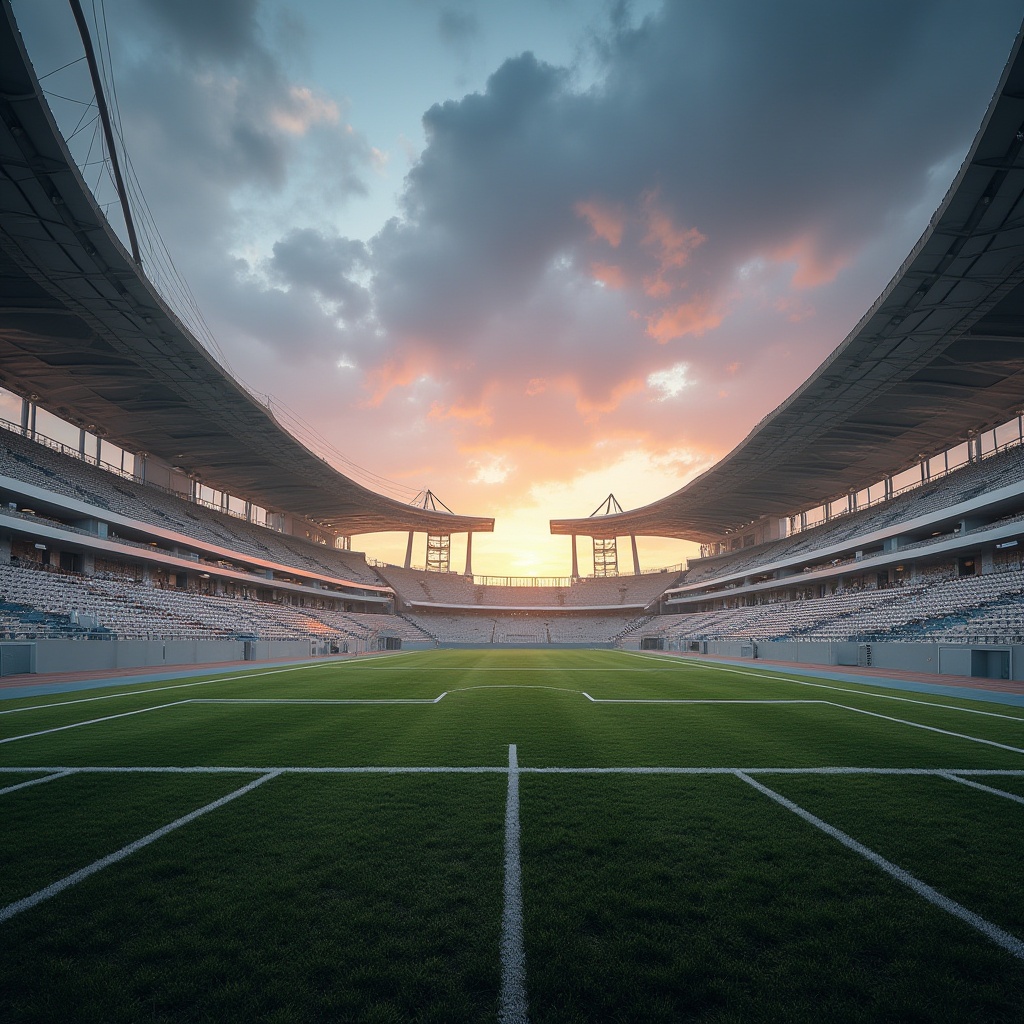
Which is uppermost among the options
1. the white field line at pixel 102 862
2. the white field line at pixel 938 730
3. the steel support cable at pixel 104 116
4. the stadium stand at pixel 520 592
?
the steel support cable at pixel 104 116

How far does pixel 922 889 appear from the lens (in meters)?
3.90

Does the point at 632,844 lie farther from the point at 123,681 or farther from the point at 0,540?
the point at 0,540

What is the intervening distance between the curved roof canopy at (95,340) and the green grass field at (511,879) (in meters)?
17.3

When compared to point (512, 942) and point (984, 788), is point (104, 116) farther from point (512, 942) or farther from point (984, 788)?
point (984, 788)

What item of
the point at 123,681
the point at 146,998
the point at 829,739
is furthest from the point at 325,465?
the point at 146,998

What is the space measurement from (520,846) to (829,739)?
6556mm

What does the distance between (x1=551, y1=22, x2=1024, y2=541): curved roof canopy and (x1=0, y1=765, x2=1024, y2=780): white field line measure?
16422mm

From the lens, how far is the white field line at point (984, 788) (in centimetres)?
586

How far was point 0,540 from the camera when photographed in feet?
98.0

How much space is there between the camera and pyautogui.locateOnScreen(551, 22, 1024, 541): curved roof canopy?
1736cm

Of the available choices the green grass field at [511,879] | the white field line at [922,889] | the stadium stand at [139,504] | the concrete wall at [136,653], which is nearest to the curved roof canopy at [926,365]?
the green grass field at [511,879]

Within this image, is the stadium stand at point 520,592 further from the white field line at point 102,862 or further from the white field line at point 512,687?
the white field line at point 102,862

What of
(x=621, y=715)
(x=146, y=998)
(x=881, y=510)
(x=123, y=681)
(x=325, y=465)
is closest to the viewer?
(x=146, y=998)

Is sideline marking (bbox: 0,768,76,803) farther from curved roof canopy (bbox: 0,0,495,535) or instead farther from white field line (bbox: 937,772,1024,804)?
curved roof canopy (bbox: 0,0,495,535)
